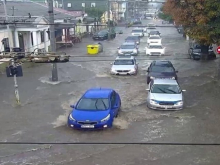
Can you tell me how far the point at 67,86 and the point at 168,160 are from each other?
1099 cm

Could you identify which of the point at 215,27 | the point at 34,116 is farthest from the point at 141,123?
the point at 215,27

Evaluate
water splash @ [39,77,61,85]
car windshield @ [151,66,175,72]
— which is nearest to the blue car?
car windshield @ [151,66,175,72]

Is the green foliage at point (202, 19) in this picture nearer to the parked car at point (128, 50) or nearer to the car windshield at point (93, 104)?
the car windshield at point (93, 104)

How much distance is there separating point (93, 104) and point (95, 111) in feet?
1.81

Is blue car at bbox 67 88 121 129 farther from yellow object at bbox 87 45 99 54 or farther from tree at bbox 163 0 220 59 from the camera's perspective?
yellow object at bbox 87 45 99 54

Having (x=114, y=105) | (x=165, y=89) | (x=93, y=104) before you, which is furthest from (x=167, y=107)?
(x=93, y=104)

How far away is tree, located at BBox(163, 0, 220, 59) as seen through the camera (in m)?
17.2

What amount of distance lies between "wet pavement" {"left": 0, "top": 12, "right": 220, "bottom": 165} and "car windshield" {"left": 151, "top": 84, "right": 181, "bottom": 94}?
975mm

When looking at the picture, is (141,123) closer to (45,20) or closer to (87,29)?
(45,20)

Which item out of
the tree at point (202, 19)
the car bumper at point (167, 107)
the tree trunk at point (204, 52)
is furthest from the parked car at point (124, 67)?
the car bumper at point (167, 107)

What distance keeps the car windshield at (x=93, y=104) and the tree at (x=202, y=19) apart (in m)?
6.90

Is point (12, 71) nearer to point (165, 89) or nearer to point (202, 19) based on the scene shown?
point (165, 89)

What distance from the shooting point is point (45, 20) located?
106 feet

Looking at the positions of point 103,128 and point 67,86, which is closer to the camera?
point 103,128
